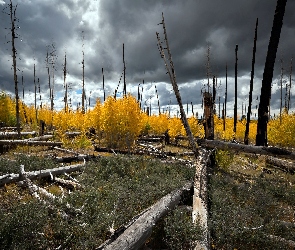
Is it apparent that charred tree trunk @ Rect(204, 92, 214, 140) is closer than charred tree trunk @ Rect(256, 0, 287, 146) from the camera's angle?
Yes

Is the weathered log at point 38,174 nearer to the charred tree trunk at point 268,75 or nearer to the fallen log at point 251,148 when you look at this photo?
the fallen log at point 251,148

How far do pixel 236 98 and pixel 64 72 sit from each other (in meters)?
26.8

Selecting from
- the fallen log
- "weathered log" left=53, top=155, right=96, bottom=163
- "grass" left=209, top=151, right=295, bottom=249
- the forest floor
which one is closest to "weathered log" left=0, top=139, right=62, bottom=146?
"weathered log" left=53, top=155, right=96, bottom=163

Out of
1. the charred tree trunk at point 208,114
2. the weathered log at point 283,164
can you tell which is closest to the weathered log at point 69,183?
the charred tree trunk at point 208,114

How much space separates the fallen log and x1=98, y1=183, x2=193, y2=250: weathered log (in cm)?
493

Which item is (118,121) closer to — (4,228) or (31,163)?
(31,163)

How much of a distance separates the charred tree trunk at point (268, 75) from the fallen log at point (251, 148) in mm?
3403

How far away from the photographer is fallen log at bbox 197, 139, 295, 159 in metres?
7.93

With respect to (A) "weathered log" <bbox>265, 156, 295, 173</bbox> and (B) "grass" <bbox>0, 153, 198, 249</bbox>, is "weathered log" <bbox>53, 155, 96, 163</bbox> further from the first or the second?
(A) "weathered log" <bbox>265, 156, 295, 173</bbox>

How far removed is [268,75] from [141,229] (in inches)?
455

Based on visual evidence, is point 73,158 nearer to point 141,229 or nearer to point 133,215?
point 133,215

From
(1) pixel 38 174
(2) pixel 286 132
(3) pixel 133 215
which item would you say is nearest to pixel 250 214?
(3) pixel 133 215

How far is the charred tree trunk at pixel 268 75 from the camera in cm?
1168

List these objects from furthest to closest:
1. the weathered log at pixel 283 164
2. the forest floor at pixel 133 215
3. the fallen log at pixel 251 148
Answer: the weathered log at pixel 283 164 → the fallen log at pixel 251 148 → the forest floor at pixel 133 215
